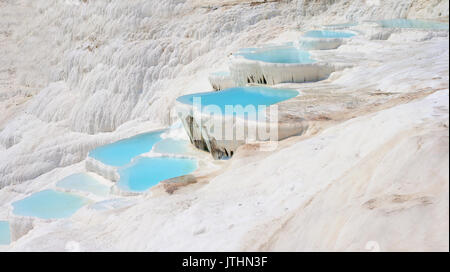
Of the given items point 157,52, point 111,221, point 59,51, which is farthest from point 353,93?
point 59,51

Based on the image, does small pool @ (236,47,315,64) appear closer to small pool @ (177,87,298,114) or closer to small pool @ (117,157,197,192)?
small pool @ (177,87,298,114)

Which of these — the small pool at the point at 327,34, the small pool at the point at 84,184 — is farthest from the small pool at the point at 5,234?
the small pool at the point at 327,34

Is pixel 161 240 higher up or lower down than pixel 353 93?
lower down

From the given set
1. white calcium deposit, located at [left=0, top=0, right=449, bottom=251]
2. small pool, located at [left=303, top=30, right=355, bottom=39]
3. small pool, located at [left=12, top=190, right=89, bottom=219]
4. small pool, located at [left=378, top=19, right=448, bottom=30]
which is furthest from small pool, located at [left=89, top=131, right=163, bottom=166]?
small pool, located at [left=378, top=19, right=448, bottom=30]

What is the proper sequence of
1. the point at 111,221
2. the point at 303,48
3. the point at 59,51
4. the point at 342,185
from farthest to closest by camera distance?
the point at 59,51 < the point at 303,48 < the point at 111,221 < the point at 342,185

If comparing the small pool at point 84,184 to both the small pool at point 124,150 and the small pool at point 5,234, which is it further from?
the small pool at point 5,234

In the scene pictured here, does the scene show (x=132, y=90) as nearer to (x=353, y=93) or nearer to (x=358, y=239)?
(x=353, y=93)
